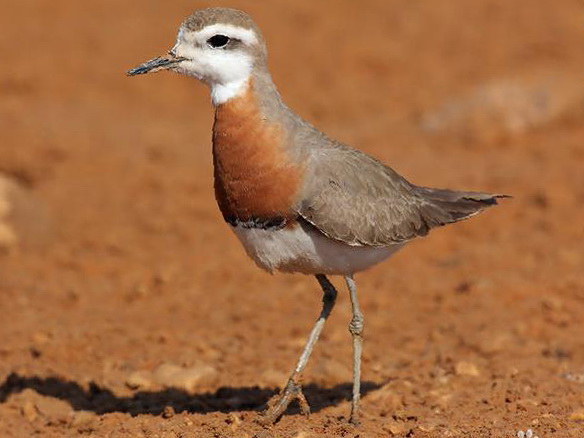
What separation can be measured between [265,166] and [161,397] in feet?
8.41

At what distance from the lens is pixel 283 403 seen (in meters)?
7.61

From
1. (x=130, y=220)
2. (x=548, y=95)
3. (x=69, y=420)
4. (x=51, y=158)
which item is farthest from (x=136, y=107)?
(x=69, y=420)

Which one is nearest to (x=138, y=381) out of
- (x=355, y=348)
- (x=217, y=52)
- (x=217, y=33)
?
(x=355, y=348)

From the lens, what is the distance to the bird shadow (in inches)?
328

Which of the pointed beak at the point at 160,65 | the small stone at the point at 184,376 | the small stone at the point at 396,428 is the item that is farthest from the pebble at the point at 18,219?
the small stone at the point at 396,428

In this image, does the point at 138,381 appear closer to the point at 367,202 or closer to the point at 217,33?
the point at 367,202

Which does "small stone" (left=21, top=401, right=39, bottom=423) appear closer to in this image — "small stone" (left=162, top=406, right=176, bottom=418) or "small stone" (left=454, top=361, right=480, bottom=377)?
"small stone" (left=162, top=406, right=176, bottom=418)

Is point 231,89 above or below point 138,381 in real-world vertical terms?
above

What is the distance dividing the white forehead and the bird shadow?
9.09ft

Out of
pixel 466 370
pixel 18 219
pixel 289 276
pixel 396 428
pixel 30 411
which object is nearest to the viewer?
pixel 396 428

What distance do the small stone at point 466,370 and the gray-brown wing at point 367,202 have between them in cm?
138

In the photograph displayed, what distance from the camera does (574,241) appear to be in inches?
497

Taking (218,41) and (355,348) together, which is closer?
(218,41)

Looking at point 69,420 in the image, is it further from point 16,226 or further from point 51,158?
point 51,158
